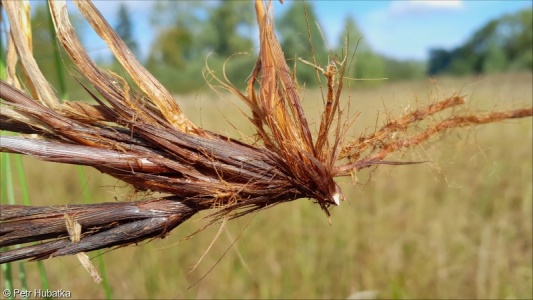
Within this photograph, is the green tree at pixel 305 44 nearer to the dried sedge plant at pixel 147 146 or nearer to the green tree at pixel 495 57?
the dried sedge plant at pixel 147 146

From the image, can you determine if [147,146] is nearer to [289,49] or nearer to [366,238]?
[289,49]

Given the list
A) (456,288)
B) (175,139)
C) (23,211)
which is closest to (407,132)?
(175,139)

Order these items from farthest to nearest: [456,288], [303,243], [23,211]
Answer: [303,243] < [456,288] < [23,211]

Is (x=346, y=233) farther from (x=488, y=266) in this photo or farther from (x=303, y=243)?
(x=488, y=266)

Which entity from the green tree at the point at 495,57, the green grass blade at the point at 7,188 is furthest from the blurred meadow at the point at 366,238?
the green tree at the point at 495,57

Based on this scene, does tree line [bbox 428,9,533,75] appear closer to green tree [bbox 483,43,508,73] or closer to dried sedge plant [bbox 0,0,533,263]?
green tree [bbox 483,43,508,73]
